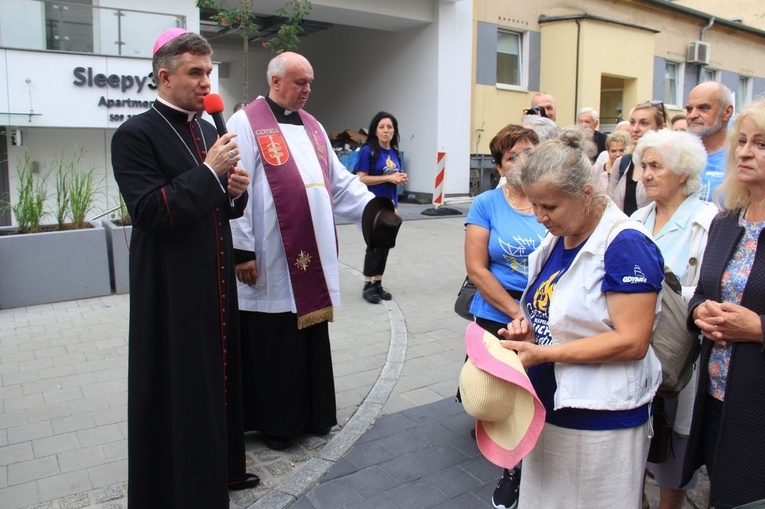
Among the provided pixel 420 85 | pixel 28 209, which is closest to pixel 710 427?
pixel 28 209

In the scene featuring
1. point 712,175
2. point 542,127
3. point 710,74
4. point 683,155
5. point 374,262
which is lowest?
point 374,262

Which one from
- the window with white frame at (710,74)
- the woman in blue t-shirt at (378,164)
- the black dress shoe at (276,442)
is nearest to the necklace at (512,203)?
the black dress shoe at (276,442)

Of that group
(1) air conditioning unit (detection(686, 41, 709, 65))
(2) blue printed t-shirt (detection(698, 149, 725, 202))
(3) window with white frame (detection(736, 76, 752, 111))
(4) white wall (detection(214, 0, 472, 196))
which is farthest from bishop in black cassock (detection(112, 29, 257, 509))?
(3) window with white frame (detection(736, 76, 752, 111))

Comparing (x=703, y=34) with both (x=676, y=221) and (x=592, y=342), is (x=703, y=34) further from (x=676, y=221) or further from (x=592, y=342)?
(x=592, y=342)

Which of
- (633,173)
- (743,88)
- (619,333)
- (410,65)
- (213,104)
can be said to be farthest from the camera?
(743,88)

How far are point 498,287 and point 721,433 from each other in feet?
4.01

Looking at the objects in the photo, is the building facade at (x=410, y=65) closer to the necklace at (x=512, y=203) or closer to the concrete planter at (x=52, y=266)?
the concrete planter at (x=52, y=266)

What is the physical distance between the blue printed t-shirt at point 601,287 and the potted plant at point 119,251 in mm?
5569

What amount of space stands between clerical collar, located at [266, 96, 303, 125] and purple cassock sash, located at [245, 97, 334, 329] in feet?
0.08

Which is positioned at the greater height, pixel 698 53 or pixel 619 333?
pixel 698 53

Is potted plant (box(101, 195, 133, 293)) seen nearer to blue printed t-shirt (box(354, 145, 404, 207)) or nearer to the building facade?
the building facade

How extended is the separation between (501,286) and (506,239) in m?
0.24

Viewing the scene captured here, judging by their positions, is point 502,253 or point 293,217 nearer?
point 502,253

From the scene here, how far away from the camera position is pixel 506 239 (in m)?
3.26
